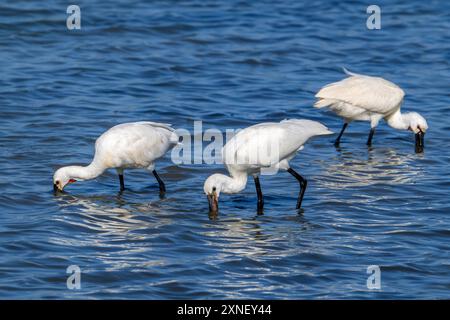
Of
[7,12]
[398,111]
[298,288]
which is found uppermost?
[7,12]

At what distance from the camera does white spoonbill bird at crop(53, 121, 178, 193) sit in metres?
10.9

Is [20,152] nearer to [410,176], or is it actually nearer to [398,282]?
[410,176]

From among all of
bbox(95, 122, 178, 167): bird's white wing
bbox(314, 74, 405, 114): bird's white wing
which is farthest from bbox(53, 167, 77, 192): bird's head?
bbox(314, 74, 405, 114): bird's white wing

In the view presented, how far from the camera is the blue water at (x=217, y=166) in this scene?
8898mm

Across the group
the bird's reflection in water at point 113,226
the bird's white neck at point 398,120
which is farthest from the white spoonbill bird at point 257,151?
the bird's white neck at point 398,120

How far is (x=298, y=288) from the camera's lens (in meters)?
8.61

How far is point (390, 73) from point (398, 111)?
3514 millimetres

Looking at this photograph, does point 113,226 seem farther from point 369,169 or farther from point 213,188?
point 369,169

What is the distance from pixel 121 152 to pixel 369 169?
3157 mm

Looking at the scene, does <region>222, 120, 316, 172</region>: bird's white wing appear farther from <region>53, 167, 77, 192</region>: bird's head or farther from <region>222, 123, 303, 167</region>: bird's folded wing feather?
<region>53, 167, 77, 192</region>: bird's head

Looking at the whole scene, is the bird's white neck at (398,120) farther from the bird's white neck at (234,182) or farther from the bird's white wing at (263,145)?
the bird's white neck at (234,182)

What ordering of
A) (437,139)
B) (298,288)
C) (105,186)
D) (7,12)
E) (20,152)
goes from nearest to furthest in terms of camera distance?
(298,288) < (105,186) < (20,152) < (437,139) < (7,12)

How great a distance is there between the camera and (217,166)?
12344 mm

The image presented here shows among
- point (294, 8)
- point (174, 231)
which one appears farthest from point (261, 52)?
point (174, 231)
